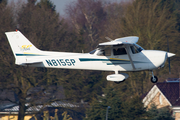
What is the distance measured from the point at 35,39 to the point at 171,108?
13994 millimetres

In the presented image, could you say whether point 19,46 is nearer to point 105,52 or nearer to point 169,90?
point 105,52

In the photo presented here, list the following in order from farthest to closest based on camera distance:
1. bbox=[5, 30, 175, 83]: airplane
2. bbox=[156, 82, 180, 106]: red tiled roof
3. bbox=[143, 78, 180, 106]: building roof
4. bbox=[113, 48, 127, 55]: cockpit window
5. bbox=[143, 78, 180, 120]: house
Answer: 1. bbox=[156, 82, 180, 106]: red tiled roof
2. bbox=[143, 78, 180, 106]: building roof
3. bbox=[143, 78, 180, 120]: house
4. bbox=[113, 48, 127, 55]: cockpit window
5. bbox=[5, 30, 175, 83]: airplane

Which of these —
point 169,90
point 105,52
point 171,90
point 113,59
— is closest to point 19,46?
point 105,52

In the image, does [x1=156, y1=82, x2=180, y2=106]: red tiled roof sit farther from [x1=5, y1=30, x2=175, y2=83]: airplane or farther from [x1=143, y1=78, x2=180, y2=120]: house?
[x1=5, y1=30, x2=175, y2=83]: airplane

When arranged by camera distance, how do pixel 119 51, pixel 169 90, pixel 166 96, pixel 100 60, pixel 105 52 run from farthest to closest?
pixel 169 90 < pixel 166 96 < pixel 100 60 < pixel 105 52 < pixel 119 51

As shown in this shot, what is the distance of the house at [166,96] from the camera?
92.1 ft

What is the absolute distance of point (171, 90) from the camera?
3067 cm

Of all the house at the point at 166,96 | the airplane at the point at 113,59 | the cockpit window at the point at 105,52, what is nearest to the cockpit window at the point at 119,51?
the airplane at the point at 113,59

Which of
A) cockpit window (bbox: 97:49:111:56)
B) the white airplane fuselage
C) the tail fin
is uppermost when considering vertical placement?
the tail fin

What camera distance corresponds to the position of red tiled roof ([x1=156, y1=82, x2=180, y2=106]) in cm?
2959

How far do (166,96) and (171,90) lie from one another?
1.28 m

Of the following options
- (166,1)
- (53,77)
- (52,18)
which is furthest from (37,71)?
(166,1)

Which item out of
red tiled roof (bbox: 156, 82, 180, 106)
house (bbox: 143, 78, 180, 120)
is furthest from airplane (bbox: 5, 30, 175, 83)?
red tiled roof (bbox: 156, 82, 180, 106)

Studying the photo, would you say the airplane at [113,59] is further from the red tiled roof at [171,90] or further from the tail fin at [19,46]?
the red tiled roof at [171,90]
